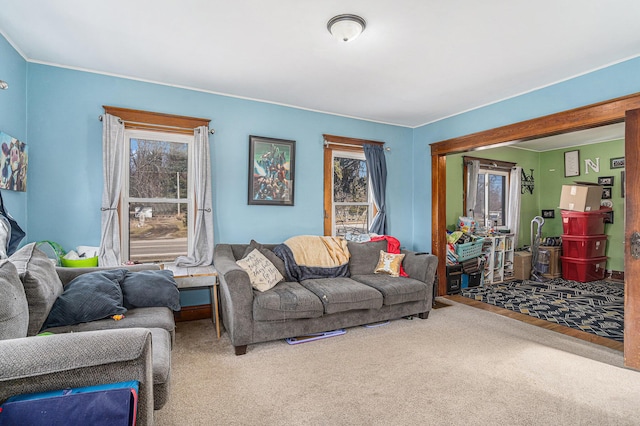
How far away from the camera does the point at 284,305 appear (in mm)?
2857

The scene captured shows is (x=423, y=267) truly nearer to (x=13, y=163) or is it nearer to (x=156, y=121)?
(x=156, y=121)

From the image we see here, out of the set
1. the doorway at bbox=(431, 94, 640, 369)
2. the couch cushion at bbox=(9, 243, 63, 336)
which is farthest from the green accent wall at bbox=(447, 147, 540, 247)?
the couch cushion at bbox=(9, 243, 63, 336)

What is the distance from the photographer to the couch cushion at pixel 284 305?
9.23 feet

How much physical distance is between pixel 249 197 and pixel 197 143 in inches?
33.0

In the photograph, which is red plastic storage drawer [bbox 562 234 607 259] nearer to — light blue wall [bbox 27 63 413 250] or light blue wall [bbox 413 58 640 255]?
light blue wall [bbox 413 58 640 255]

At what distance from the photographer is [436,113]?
4504 millimetres

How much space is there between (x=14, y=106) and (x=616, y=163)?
8.53 metres

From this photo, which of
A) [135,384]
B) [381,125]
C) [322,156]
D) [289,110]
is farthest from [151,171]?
[381,125]

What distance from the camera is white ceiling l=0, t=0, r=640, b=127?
2.22m

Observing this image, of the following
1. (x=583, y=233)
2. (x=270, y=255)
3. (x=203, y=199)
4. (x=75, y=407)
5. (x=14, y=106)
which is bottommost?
(x=75, y=407)

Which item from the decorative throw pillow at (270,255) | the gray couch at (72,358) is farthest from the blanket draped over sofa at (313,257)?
the gray couch at (72,358)

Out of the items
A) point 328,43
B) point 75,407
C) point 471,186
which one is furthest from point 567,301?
point 75,407

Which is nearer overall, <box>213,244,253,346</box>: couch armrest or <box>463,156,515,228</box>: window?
<box>213,244,253,346</box>: couch armrest

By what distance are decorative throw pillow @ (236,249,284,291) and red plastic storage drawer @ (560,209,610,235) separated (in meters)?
5.42
